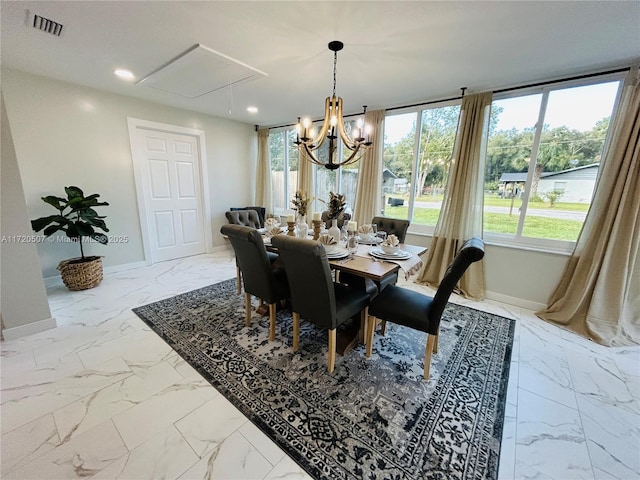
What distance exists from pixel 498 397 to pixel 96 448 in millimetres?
2448

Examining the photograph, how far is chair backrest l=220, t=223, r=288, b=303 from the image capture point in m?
2.02

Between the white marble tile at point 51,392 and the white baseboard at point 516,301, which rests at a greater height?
the white baseboard at point 516,301

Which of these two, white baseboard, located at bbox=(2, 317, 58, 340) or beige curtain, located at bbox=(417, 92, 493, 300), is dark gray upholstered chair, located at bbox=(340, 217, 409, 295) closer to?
beige curtain, located at bbox=(417, 92, 493, 300)

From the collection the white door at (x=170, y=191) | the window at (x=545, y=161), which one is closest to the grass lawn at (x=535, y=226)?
the window at (x=545, y=161)

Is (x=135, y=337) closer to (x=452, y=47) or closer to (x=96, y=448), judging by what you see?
(x=96, y=448)

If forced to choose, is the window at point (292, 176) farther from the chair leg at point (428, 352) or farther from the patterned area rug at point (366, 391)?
the chair leg at point (428, 352)

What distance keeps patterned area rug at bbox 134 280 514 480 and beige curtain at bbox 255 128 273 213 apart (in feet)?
10.6

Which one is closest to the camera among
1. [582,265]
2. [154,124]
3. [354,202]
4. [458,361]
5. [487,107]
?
[458,361]

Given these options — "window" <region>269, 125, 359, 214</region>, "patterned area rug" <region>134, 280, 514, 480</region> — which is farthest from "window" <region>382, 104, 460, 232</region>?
"patterned area rug" <region>134, 280, 514, 480</region>

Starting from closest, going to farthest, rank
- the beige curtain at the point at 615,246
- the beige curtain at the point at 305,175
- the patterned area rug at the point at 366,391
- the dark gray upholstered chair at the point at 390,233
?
the patterned area rug at the point at 366,391 < the beige curtain at the point at 615,246 < the dark gray upholstered chair at the point at 390,233 < the beige curtain at the point at 305,175

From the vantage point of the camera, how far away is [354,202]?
424 cm

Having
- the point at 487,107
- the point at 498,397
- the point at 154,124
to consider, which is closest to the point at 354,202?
the point at 487,107

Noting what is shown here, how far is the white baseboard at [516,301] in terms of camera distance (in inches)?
115

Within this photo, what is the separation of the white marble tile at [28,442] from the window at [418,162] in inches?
158
